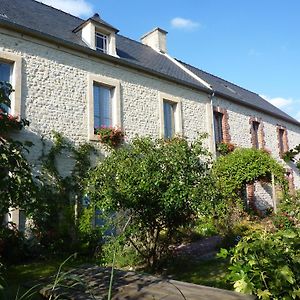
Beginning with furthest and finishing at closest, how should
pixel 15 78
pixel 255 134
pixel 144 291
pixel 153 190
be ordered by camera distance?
pixel 255 134, pixel 15 78, pixel 153 190, pixel 144 291

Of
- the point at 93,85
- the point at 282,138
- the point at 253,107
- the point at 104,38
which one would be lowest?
the point at 282,138

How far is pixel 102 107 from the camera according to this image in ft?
35.9

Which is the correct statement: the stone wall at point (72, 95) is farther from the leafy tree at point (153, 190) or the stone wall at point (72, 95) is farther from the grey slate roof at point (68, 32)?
the leafy tree at point (153, 190)

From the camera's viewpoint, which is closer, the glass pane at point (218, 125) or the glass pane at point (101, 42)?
the glass pane at point (101, 42)

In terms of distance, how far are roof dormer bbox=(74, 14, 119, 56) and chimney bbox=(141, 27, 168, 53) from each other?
4.54 meters

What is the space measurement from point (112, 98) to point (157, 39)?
5.91 metres

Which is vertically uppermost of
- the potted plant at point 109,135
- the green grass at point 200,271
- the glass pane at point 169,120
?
Answer: the glass pane at point 169,120

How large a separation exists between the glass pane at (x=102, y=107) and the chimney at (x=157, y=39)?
222 inches

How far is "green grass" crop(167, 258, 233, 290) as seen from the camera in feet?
19.6

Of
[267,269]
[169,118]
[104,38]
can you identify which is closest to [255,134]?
[169,118]

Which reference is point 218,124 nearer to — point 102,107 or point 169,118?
point 169,118

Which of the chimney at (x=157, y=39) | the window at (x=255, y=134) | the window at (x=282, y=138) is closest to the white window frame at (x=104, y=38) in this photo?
the chimney at (x=157, y=39)

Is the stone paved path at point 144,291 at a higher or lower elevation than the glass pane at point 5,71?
lower

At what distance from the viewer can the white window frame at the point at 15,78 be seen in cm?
887
